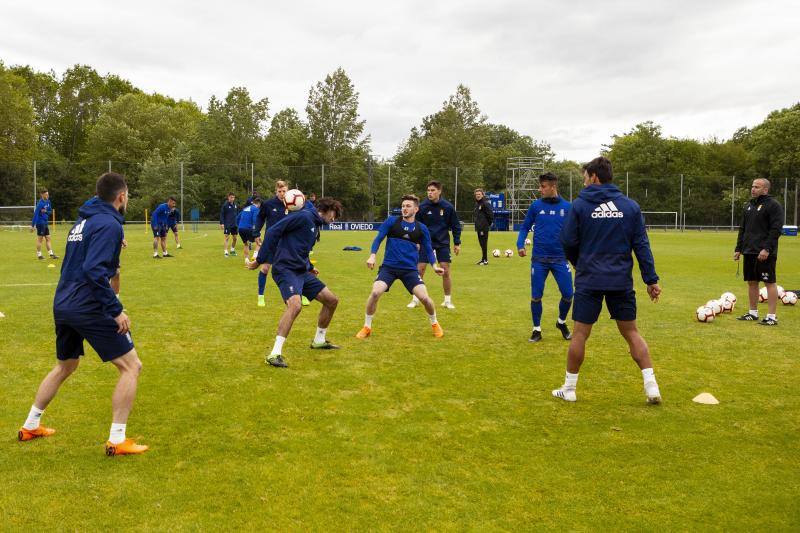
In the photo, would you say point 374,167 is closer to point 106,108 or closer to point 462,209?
point 462,209

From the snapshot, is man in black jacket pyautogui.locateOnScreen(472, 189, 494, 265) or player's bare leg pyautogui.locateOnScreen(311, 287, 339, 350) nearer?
player's bare leg pyautogui.locateOnScreen(311, 287, 339, 350)

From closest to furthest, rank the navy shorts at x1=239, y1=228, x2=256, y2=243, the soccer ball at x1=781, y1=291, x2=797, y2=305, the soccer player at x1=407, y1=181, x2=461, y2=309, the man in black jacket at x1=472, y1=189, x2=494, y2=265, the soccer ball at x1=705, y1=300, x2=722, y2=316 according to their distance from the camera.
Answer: the soccer ball at x1=705, y1=300, x2=722, y2=316 < the soccer player at x1=407, y1=181, x2=461, y2=309 < the soccer ball at x1=781, y1=291, x2=797, y2=305 < the navy shorts at x1=239, y1=228, x2=256, y2=243 < the man in black jacket at x1=472, y1=189, x2=494, y2=265

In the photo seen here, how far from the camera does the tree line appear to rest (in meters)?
53.0

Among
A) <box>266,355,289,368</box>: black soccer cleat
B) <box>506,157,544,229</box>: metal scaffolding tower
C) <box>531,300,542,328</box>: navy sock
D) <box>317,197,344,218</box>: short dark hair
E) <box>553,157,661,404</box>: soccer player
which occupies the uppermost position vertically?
<box>506,157,544,229</box>: metal scaffolding tower

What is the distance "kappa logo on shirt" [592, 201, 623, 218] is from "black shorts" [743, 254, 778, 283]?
5.66m

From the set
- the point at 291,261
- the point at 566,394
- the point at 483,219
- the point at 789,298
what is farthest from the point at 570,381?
the point at 483,219

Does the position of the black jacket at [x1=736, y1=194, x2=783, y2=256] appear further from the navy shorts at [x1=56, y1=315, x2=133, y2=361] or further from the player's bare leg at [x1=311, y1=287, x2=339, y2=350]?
the navy shorts at [x1=56, y1=315, x2=133, y2=361]

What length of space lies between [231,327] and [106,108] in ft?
216

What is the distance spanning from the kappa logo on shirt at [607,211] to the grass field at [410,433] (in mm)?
1801

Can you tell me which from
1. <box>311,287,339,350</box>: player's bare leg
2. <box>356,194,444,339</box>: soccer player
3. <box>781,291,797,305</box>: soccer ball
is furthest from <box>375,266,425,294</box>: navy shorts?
<box>781,291,797,305</box>: soccer ball

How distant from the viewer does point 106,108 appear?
217 feet

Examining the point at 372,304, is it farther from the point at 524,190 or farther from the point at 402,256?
the point at 524,190

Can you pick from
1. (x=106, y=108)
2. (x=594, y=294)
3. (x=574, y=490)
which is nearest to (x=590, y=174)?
(x=594, y=294)

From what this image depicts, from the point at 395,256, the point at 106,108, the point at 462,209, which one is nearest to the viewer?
the point at 395,256
